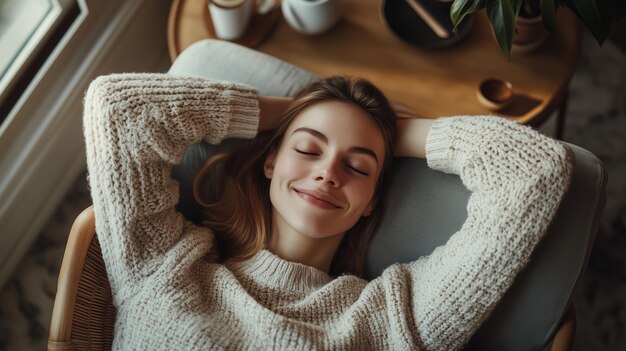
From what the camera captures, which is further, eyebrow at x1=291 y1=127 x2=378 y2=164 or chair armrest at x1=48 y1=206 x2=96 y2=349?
eyebrow at x1=291 y1=127 x2=378 y2=164

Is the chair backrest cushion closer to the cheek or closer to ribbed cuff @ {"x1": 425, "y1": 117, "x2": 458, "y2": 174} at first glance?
ribbed cuff @ {"x1": 425, "y1": 117, "x2": 458, "y2": 174}

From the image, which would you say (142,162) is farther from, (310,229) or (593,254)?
(593,254)

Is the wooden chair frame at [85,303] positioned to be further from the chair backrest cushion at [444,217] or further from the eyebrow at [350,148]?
the eyebrow at [350,148]

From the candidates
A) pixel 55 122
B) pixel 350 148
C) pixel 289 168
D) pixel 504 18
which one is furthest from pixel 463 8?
pixel 55 122

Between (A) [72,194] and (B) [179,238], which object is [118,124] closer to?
(B) [179,238]

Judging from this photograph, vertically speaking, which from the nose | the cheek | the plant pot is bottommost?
the cheek

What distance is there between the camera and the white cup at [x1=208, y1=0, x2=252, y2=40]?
1.46 metres


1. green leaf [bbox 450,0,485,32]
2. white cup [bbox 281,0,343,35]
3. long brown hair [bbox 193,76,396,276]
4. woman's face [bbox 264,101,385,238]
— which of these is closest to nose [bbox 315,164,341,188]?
woman's face [bbox 264,101,385,238]

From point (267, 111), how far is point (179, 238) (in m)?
0.32

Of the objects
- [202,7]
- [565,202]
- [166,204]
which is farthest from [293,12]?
[565,202]

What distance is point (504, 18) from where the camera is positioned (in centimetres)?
120

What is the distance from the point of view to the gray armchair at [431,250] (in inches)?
42.5

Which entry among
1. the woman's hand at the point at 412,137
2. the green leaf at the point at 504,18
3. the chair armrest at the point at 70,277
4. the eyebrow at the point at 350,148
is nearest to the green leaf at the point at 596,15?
the green leaf at the point at 504,18

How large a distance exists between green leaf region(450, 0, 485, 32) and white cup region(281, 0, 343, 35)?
35 cm
